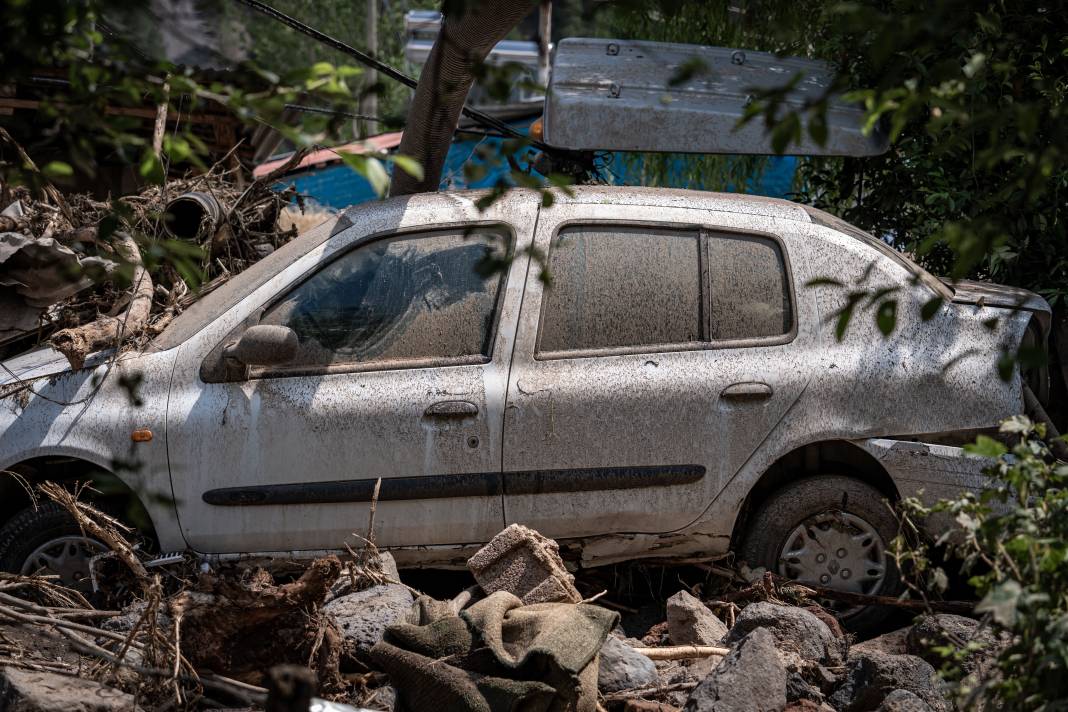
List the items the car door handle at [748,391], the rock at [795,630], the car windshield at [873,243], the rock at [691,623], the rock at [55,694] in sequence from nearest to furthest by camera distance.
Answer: the rock at [55,694]
the rock at [795,630]
the rock at [691,623]
the car door handle at [748,391]
the car windshield at [873,243]

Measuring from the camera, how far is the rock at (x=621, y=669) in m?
3.97

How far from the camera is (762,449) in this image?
4.58 meters

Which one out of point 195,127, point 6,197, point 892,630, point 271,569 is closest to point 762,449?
point 892,630

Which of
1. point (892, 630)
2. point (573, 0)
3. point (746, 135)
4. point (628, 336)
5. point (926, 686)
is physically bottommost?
point (892, 630)

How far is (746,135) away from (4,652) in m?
4.25

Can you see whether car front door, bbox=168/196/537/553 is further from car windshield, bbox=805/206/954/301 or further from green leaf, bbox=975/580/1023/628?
green leaf, bbox=975/580/1023/628

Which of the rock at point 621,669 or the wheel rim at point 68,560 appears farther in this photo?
the wheel rim at point 68,560

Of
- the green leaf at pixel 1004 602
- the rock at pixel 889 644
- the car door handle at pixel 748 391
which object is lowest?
the rock at pixel 889 644

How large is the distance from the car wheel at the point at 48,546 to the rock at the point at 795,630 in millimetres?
2539

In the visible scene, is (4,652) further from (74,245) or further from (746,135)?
(746,135)

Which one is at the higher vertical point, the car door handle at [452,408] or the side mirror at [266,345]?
the side mirror at [266,345]

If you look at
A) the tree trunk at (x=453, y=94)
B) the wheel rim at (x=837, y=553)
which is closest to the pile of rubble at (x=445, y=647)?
the wheel rim at (x=837, y=553)

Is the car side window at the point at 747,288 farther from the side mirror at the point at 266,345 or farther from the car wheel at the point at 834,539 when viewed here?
the side mirror at the point at 266,345

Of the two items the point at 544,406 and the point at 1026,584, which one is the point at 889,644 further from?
the point at 1026,584
